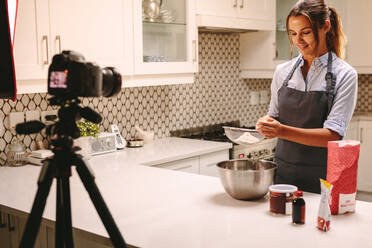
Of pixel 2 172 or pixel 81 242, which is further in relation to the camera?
pixel 2 172

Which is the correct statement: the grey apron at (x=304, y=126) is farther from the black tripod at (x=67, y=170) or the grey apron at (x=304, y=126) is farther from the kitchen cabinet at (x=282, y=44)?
the kitchen cabinet at (x=282, y=44)

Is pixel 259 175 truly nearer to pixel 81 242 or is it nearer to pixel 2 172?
pixel 81 242

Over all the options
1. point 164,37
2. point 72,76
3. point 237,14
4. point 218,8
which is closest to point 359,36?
Result: point 237,14

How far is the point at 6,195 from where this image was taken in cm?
189

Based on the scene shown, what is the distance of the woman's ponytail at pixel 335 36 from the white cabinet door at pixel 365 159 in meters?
2.33

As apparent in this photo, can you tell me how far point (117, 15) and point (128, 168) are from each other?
90cm

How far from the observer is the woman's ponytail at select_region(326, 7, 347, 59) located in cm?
205

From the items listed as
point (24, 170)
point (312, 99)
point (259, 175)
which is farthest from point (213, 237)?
point (24, 170)

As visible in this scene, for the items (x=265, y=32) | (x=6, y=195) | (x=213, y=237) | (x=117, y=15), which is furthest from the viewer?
(x=265, y=32)

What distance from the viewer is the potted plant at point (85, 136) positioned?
2.54 metres

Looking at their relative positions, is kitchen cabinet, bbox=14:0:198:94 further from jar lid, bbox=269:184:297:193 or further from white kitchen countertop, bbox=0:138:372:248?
jar lid, bbox=269:184:297:193

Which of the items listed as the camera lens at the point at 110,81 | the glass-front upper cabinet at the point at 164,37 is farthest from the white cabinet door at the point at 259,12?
the camera lens at the point at 110,81

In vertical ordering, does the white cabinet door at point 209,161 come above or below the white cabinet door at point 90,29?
below

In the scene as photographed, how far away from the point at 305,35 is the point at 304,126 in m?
0.40
